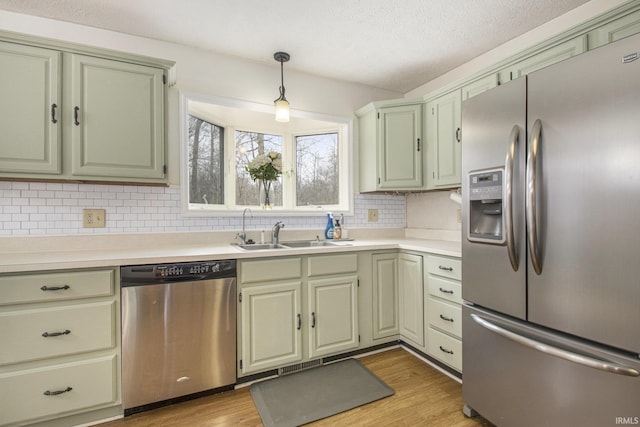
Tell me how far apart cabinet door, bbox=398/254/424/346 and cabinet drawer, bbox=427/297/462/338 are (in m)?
0.10

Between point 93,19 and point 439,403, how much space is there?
336cm

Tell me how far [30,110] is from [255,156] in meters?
1.55

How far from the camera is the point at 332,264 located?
2283mm

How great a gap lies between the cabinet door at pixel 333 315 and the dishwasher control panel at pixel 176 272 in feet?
2.07

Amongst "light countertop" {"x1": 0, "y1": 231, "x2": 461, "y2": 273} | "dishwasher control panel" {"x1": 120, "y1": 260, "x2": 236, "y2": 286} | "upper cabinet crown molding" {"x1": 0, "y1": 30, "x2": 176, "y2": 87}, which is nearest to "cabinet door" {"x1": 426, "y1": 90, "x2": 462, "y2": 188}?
"light countertop" {"x1": 0, "y1": 231, "x2": 461, "y2": 273}

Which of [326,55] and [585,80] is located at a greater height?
[326,55]

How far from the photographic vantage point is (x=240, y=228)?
2.59 metres

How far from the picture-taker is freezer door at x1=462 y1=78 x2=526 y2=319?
1.39 meters

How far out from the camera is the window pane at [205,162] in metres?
2.60

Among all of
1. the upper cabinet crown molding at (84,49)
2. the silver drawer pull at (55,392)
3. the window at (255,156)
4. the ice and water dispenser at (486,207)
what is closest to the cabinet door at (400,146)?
the window at (255,156)

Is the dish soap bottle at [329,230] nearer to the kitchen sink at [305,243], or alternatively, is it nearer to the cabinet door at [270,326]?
the kitchen sink at [305,243]

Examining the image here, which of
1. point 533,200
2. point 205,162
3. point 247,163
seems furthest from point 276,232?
point 533,200

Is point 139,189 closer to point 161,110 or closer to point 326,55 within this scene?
point 161,110

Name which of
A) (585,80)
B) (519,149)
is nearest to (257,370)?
(519,149)
